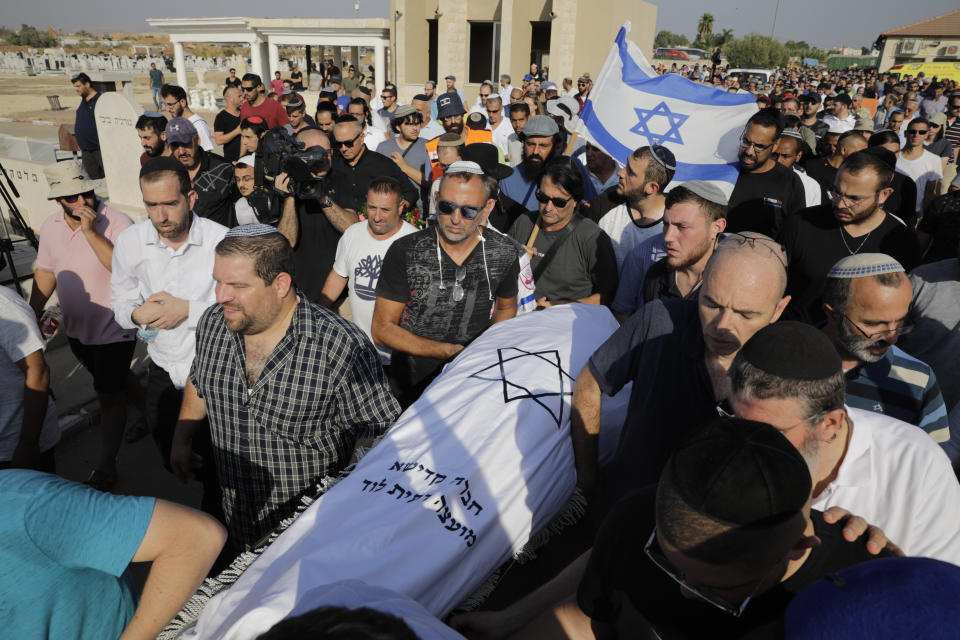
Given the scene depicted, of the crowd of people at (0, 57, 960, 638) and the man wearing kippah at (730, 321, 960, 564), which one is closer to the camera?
the crowd of people at (0, 57, 960, 638)

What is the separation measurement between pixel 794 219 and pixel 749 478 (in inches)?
128

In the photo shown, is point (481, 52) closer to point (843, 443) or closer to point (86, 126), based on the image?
point (86, 126)

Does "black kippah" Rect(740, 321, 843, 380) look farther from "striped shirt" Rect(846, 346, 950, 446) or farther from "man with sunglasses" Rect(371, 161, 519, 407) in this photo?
"man with sunglasses" Rect(371, 161, 519, 407)

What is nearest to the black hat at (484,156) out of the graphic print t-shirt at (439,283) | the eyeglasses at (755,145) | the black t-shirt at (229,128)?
the eyeglasses at (755,145)

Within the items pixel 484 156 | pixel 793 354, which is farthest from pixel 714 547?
pixel 484 156

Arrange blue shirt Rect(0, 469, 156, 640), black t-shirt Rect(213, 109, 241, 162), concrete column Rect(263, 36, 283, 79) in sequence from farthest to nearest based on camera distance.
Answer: concrete column Rect(263, 36, 283, 79) < black t-shirt Rect(213, 109, 241, 162) < blue shirt Rect(0, 469, 156, 640)

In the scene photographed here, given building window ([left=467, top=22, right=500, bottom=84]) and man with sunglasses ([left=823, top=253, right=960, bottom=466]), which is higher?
building window ([left=467, top=22, right=500, bottom=84])

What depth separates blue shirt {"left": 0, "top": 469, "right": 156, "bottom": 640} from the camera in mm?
1442

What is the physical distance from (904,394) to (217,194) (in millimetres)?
4733

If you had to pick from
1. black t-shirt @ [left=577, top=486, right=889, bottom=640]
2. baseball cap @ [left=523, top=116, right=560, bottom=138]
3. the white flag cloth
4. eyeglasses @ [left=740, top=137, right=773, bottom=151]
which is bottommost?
the white flag cloth

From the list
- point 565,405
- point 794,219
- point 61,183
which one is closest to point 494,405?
point 565,405

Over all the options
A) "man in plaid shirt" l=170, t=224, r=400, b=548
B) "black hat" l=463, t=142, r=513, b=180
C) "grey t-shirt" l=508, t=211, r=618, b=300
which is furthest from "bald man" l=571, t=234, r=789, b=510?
"black hat" l=463, t=142, r=513, b=180

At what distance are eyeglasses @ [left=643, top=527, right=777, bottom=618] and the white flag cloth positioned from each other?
77 centimetres

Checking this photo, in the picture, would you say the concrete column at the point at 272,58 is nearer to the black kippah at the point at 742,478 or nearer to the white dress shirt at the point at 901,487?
the white dress shirt at the point at 901,487
